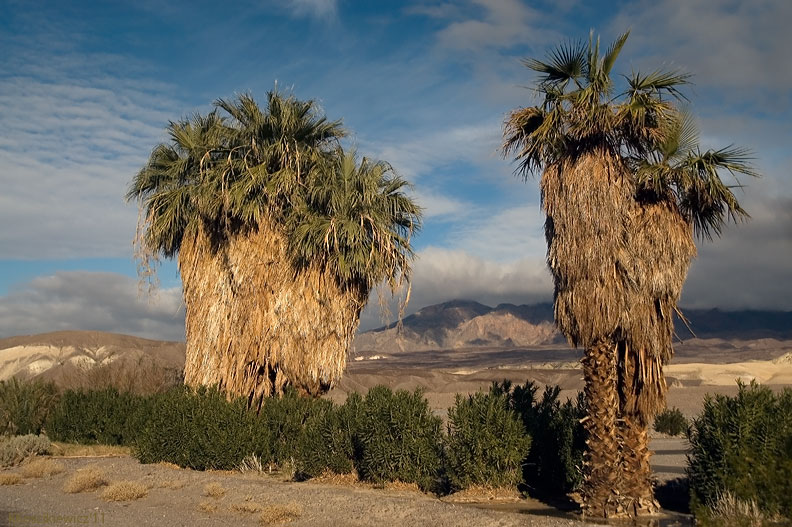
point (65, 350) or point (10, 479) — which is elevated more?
point (65, 350)

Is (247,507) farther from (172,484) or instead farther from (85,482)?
(85,482)

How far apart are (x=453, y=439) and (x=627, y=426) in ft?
11.0

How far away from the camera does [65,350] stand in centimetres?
9075

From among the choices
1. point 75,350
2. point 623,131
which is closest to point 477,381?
point 75,350

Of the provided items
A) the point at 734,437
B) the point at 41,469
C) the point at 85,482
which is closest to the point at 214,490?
the point at 85,482

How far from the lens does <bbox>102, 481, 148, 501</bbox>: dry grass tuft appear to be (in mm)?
13469

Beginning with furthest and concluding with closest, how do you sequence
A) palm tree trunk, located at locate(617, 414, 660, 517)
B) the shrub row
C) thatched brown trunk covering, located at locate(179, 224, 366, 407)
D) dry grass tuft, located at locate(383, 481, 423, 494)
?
thatched brown trunk covering, located at locate(179, 224, 366, 407)
dry grass tuft, located at locate(383, 481, 423, 494)
the shrub row
palm tree trunk, located at locate(617, 414, 660, 517)

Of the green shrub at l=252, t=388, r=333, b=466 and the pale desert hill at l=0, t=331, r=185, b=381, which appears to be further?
the pale desert hill at l=0, t=331, r=185, b=381

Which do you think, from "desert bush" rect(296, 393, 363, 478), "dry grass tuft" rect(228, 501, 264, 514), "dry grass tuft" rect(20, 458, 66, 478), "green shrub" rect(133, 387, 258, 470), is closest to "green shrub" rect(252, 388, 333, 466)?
"green shrub" rect(133, 387, 258, 470)

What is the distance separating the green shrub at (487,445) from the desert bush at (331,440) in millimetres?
2533

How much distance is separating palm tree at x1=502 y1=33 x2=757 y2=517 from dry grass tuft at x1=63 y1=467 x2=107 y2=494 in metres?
10.0

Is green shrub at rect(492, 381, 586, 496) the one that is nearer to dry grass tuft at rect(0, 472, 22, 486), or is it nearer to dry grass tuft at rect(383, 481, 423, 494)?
dry grass tuft at rect(383, 481, 423, 494)

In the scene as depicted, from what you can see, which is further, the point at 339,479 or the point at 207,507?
the point at 339,479

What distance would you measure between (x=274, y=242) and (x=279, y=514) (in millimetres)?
8443
